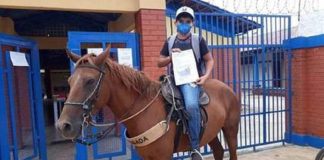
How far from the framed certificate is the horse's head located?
93 centimetres

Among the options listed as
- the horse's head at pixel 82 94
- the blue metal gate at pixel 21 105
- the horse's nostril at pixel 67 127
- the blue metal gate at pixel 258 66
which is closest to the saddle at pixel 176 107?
the horse's head at pixel 82 94

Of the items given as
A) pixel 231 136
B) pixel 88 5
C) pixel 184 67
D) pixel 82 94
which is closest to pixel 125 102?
pixel 82 94

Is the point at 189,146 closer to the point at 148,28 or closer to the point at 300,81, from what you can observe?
the point at 148,28

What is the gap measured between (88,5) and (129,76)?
7.35 ft

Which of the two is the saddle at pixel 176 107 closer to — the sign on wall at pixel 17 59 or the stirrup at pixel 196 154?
the stirrup at pixel 196 154

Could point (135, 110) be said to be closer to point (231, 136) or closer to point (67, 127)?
point (67, 127)

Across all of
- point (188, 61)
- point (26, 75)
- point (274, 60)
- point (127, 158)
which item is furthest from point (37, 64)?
point (274, 60)

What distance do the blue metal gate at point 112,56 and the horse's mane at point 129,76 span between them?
1.70 m

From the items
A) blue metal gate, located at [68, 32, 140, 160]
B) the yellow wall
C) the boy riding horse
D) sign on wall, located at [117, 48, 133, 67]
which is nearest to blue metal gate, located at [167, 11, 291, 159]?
the yellow wall

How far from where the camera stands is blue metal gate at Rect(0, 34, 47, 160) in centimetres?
441

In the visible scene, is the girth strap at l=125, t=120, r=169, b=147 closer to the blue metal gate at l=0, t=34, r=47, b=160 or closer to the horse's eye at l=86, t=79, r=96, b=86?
the horse's eye at l=86, t=79, r=96, b=86

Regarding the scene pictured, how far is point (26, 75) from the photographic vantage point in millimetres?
5105

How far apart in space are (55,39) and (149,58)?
4.56 m

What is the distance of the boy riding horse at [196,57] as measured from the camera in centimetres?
317
